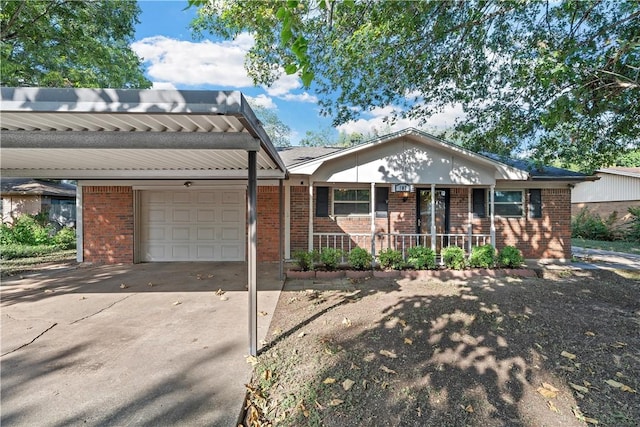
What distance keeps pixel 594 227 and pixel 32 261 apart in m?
26.2

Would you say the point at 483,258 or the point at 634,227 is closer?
the point at 483,258

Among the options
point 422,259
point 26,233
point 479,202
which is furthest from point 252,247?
point 26,233

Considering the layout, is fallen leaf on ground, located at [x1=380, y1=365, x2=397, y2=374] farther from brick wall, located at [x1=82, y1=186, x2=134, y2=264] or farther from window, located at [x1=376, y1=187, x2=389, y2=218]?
brick wall, located at [x1=82, y1=186, x2=134, y2=264]

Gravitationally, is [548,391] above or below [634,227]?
below

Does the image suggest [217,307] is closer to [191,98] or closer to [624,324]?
[191,98]

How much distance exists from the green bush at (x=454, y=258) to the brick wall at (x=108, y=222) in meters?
9.16

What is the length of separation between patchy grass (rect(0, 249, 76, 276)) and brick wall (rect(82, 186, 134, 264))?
4.97 feet

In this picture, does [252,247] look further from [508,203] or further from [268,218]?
[508,203]

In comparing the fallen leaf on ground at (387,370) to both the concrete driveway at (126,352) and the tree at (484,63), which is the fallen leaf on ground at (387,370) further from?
the tree at (484,63)

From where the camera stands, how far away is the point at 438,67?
24.3ft

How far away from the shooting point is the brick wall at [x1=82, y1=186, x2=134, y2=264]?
8867 mm

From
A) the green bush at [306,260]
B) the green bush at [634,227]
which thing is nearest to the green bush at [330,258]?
the green bush at [306,260]

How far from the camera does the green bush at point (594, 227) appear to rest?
1644cm

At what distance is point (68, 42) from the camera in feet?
36.9
